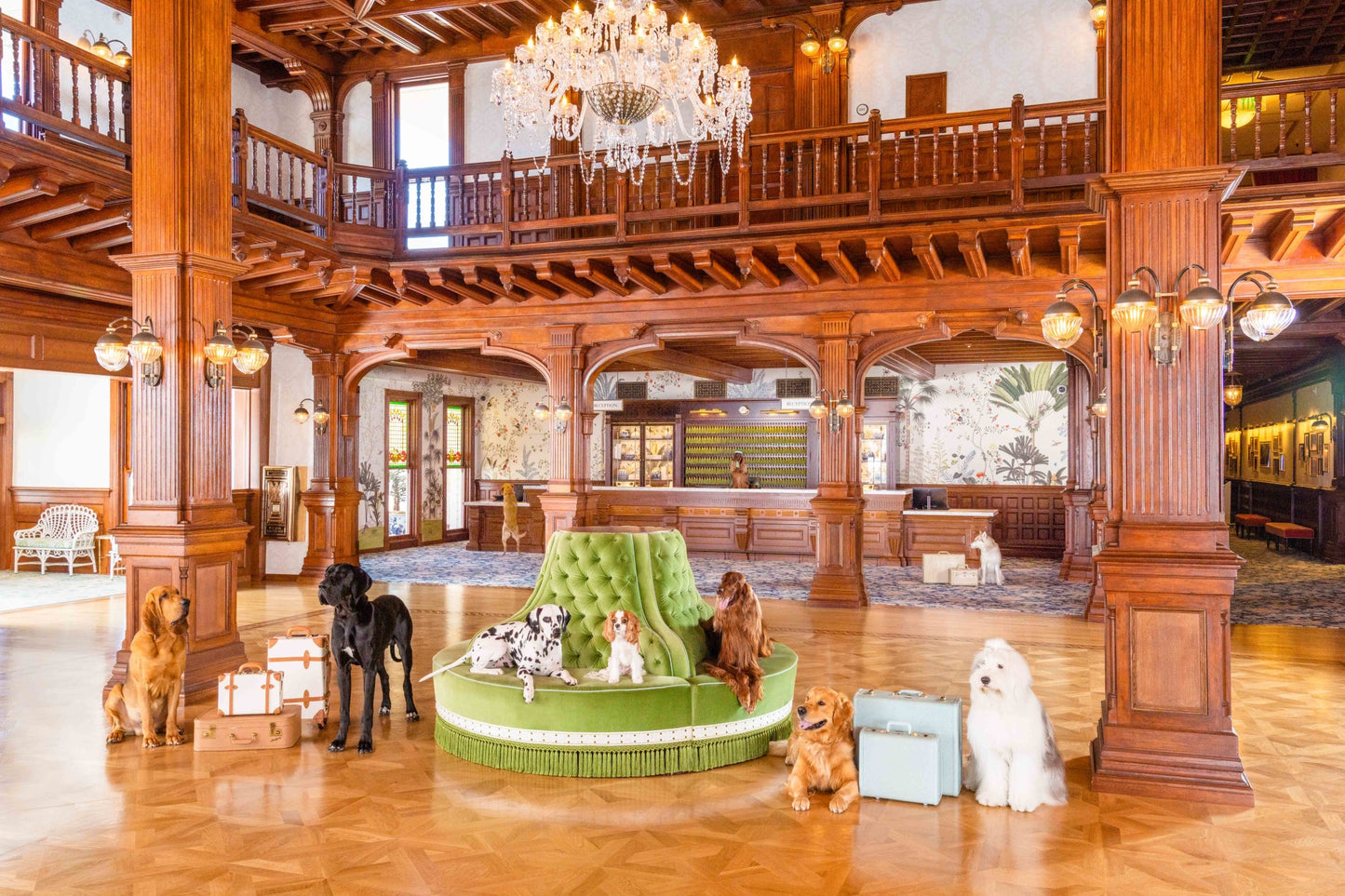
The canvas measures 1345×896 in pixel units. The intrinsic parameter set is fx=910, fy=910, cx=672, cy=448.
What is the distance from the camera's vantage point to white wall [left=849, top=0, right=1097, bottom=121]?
408 inches

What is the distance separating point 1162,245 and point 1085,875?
2.82 metres

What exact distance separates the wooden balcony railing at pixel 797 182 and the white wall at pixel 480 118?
3.49ft

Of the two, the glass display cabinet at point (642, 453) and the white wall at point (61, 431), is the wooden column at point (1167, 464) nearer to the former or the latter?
the white wall at point (61, 431)

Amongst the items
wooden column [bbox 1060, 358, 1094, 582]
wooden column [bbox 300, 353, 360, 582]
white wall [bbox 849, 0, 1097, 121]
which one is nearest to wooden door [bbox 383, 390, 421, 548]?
wooden column [bbox 300, 353, 360, 582]

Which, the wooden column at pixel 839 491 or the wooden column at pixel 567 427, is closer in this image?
the wooden column at pixel 839 491

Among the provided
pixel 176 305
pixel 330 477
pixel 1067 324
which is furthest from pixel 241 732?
pixel 330 477

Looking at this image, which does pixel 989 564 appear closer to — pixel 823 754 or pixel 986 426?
pixel 986 426

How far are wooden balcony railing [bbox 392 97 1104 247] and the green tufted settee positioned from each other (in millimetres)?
4847

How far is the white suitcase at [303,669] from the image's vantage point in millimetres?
5219

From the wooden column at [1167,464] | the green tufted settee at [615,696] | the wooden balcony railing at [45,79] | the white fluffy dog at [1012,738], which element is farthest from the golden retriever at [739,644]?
the wooden balcony railing at [45,79]

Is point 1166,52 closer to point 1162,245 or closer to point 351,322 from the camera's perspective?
point 1162,245

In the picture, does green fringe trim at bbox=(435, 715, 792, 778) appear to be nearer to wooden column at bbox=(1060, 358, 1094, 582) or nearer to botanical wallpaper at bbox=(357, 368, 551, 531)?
wooden column at bbox=(1060, 358, 1094, 582)

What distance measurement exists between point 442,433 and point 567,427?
7.31m

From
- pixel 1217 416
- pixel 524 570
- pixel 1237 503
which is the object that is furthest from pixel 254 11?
pixel 1237 503
